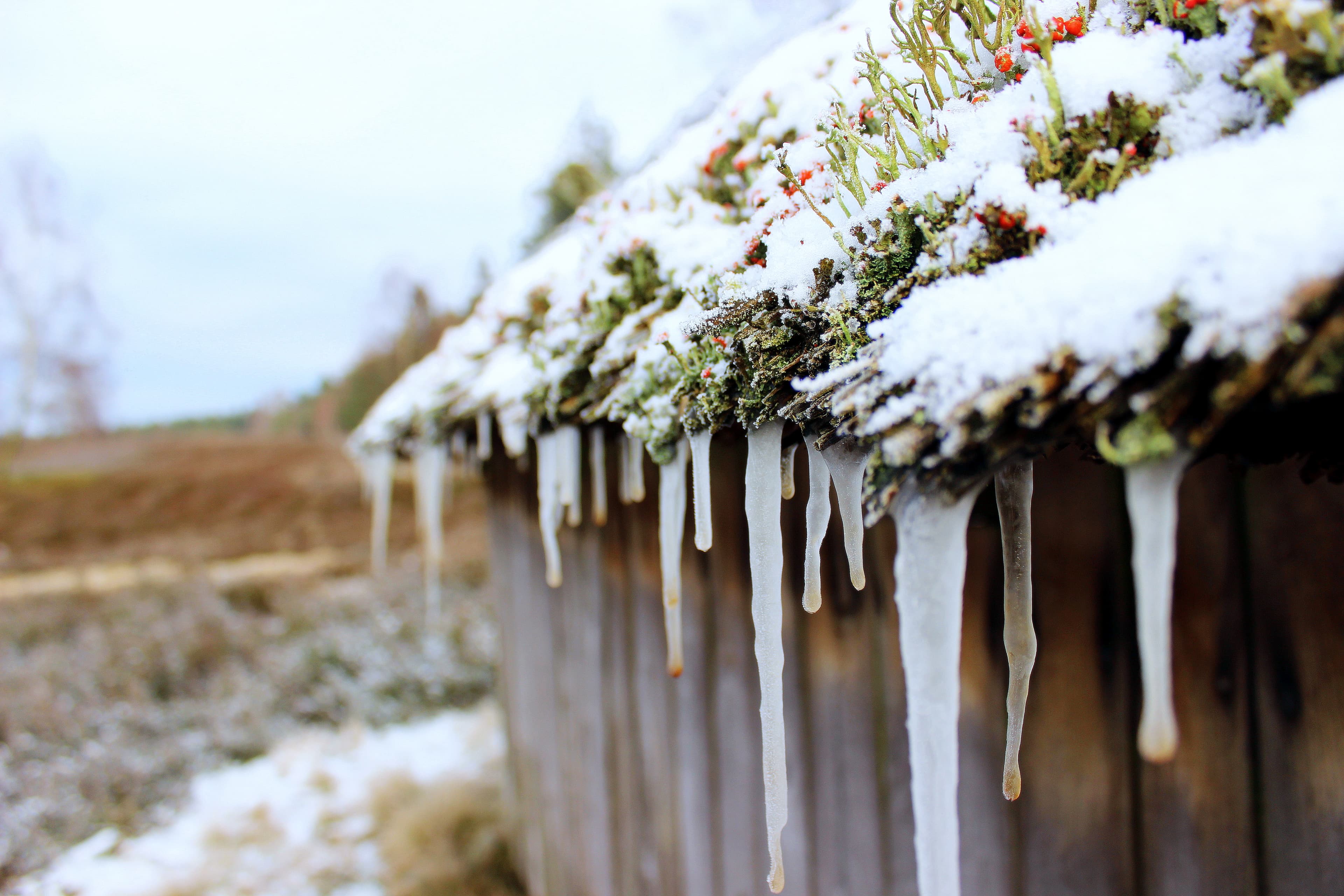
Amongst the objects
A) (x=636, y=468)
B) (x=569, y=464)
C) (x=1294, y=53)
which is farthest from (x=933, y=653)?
(x=569, y=464)

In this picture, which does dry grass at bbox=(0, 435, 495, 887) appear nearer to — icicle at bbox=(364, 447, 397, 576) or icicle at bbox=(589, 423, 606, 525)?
icicle at bbox=(364, 447, 397, 576)

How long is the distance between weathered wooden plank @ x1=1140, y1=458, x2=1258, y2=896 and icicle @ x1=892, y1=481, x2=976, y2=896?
16.0 inches

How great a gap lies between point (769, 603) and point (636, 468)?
0.70 meters

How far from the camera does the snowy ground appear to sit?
4352mm

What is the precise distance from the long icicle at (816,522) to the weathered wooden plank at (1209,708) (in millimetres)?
511

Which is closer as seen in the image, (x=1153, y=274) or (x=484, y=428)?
(x=1153, y=274)

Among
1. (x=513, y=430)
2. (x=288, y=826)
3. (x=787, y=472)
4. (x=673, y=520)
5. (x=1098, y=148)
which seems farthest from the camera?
(x=288, y=826)

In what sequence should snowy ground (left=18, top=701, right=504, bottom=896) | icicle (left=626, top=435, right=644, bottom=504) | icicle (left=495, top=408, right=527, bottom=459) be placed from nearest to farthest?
icicle (left=626, top=435, right=644, bottom=504) → icicle (left=495, top=408, right=527, bottom=459) → snowy ground (left=18, top=701, right=504, bottom=896)

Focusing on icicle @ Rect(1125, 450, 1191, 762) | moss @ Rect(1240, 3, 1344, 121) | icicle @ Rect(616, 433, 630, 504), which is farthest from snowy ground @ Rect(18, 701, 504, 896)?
moss @ Rect(1240, 3, 1344, 121)

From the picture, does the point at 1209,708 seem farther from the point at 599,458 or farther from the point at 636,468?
the point at 599,458

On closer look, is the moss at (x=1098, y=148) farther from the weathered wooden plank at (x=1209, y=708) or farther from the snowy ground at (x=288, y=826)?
the snowy ground at (x=288, y=826)

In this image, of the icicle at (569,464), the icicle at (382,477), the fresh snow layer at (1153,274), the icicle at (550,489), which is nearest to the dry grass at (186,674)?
the icicle at (382,477)

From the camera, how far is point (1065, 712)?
3.63 feet

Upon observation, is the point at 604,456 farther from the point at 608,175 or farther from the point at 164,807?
the point at 608,175
